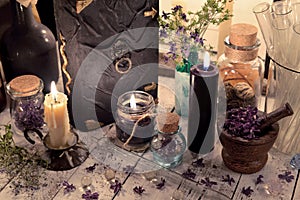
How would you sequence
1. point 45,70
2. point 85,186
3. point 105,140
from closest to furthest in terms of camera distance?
point 85,186 < point 105,140 < point 45,70

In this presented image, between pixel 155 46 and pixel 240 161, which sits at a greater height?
pixel 155 46

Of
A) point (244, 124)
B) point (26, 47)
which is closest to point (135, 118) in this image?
point (244, 124)

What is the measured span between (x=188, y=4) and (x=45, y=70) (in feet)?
1.19

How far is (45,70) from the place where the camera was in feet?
3.54

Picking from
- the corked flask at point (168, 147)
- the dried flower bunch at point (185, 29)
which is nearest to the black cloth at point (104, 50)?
the dried flower bunch at point (185, 29)

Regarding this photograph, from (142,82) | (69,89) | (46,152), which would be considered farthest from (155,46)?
(46,152)

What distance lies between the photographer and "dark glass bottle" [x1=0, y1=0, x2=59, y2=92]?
1.04 m

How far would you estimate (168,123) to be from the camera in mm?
856

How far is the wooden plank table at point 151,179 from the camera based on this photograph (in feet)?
2.72

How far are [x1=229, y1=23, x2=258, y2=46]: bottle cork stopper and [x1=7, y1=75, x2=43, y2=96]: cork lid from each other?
39 cm

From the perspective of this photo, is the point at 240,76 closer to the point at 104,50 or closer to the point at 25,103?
the point at 104,50

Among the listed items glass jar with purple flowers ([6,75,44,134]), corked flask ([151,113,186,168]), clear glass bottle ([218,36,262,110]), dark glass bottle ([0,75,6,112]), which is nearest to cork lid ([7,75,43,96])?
glass jar with purple flowers ([6,75,44,134])

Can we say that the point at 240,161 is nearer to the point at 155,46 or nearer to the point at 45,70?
the point at 155,46

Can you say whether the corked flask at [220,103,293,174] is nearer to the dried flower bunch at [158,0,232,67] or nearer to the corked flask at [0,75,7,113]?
the dried flower bunch at [158,0,232,67]
